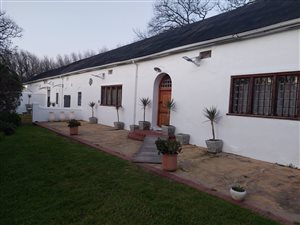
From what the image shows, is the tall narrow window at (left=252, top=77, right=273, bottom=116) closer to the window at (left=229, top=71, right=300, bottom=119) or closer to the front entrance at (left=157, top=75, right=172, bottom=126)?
the window at (left=229, top=71, right=300, bottom=119)

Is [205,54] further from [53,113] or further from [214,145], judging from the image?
[53,113]

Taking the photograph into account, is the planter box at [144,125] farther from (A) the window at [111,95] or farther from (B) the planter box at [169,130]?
(A) the window at [111,95]

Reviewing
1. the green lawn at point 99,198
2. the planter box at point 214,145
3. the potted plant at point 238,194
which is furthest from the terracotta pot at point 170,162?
the planter box at point 214,145

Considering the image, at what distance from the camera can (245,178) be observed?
614cm

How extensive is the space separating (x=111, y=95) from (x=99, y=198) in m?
11.9

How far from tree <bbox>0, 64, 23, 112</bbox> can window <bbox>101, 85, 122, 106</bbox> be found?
4.84m

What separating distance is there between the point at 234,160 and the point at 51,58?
2448 inches

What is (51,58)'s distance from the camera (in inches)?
2482

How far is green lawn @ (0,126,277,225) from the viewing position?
3.94 meters

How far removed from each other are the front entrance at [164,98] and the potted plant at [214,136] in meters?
2.81

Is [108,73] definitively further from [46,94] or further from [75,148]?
[46,94]

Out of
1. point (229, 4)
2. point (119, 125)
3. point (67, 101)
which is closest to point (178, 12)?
point (229, 4)

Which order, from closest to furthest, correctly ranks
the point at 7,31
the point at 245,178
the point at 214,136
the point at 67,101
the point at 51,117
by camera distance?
the point at 245,178 < the point at 214,136 < the point at 51,117 < the point at 67,101 < the point at 7,31

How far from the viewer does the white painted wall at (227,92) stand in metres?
7.25
